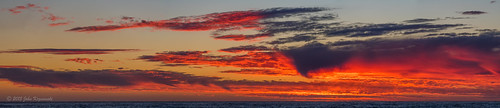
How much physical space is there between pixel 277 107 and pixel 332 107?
11.8 metres

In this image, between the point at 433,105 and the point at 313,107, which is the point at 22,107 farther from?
the point at 433,105

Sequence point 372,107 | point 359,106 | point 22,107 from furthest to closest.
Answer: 1. point 372,107
2. point 359,106
3. point 22,107

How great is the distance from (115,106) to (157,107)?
30.1 feet

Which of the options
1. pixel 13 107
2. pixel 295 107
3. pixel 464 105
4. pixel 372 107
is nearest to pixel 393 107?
pixel 372 107

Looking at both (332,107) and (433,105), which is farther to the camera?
(433,105)

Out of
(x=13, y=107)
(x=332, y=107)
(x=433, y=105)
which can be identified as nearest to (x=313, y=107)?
(x=332, y=107)

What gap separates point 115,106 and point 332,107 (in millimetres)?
43164

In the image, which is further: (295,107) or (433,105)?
(433,105)

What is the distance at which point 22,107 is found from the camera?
109750 millimetres

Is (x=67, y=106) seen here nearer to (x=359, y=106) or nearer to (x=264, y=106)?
(x=264, y=106)

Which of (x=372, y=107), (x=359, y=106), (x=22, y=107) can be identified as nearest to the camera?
(x=22, y=107)

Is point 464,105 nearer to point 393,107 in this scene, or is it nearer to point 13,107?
point 393,107

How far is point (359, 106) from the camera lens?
387 feet

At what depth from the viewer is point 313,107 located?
12094cm
